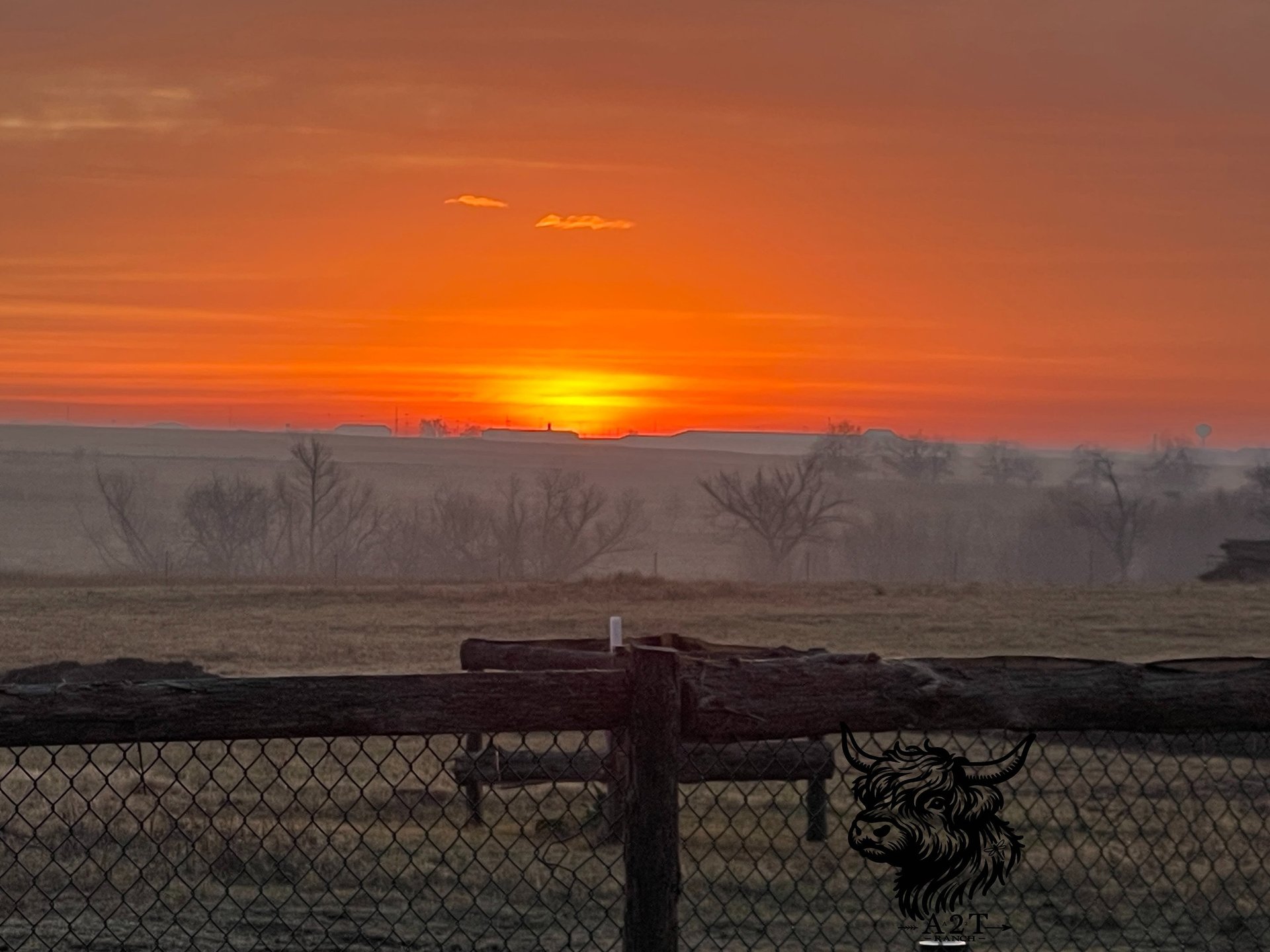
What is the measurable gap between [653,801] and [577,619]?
1367 inches

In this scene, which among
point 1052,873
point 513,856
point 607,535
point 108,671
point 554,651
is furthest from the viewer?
point 607,535

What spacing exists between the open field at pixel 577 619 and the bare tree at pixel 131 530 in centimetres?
3384

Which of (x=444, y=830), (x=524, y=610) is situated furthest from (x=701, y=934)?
(x=524, y=610)

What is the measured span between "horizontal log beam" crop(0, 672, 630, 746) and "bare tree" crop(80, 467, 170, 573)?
245ft

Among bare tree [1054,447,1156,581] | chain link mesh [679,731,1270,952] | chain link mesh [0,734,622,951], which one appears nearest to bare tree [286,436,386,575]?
bare tree [1054,447,1156,581]

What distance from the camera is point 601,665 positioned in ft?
33.2

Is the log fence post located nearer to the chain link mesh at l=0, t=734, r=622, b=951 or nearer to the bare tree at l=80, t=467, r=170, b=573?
the chain link mesh at l=0, t=734, r=622, b=951

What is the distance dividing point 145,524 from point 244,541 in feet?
88.2

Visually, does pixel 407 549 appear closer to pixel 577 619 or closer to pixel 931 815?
pixel 577 619

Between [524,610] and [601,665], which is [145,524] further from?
[601,665]

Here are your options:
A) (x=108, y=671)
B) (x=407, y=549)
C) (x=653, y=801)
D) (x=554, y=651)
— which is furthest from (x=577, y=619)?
(x=407, y=549)

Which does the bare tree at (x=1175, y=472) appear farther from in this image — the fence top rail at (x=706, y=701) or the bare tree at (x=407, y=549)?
the fence top rail at (x=706, y=701)

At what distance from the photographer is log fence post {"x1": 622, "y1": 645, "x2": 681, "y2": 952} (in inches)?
157

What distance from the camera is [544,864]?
21.5 feet
